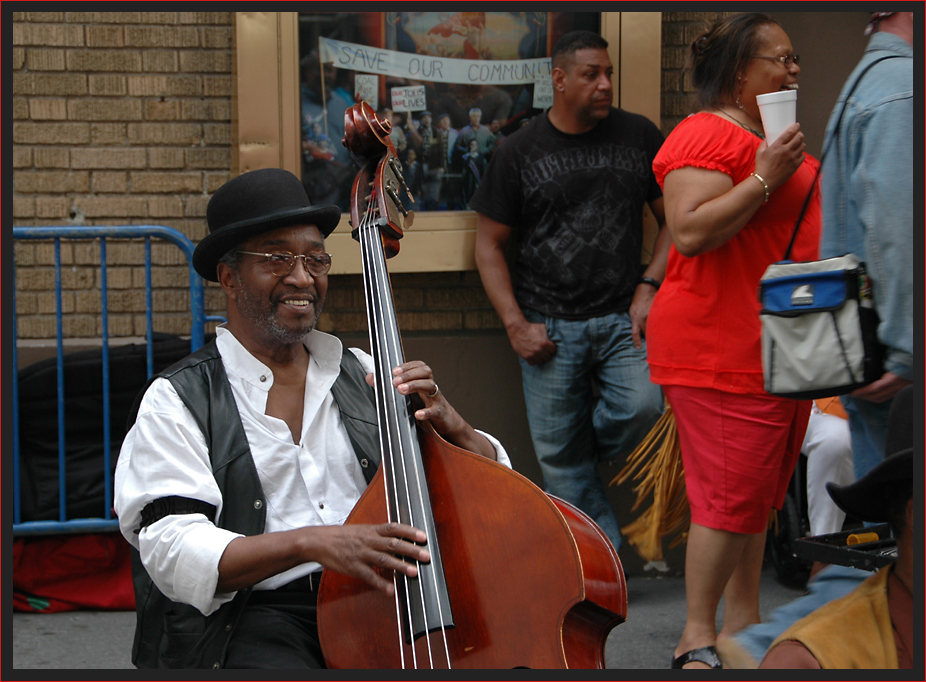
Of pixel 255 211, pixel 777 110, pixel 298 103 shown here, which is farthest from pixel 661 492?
pixel 298 103

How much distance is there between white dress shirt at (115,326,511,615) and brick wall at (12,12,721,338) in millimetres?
2095

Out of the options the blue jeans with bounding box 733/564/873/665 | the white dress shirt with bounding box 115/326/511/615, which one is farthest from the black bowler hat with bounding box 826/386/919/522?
the white dress shirt with bounding box 115/326/511/615

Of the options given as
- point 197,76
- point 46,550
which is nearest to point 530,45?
point 197,76

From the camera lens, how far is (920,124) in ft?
6.70

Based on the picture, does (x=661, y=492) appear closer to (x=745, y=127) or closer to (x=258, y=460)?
(x=745, y=127)

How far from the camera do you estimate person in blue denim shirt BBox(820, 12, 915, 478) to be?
2092mm

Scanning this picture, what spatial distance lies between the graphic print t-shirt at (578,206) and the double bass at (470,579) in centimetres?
209

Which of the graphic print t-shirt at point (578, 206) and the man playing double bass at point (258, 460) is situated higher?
the graphic print t-shirt at point (578, 206)

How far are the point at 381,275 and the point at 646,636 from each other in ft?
7.13

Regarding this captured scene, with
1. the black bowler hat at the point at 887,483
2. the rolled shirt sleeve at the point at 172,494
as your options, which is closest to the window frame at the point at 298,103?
the rolled shirt sleeve at the point at 172,494

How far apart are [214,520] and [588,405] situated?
236 centimetres

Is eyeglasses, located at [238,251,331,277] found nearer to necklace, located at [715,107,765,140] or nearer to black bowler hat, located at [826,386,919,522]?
black bowler hat, located at [826,386,919,522]

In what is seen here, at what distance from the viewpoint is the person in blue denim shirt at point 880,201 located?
2.09 meters

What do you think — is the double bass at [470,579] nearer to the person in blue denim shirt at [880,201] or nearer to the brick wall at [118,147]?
the person in blue denim shirt at [880,201]
